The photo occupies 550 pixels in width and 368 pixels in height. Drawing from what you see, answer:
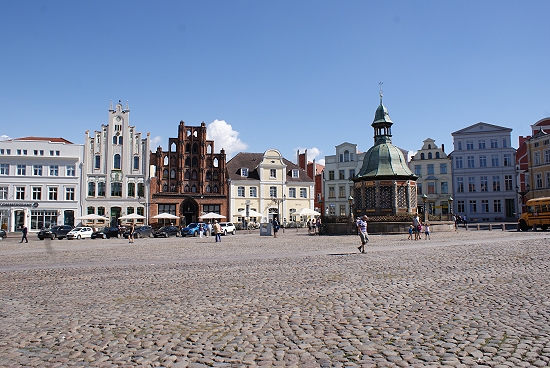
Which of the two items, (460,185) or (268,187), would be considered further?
(460,185)

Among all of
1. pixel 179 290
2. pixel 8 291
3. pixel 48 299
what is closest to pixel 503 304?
pixel 179 290

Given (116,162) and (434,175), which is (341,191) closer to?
(434,175)

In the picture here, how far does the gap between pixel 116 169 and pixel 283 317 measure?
57.9 meters

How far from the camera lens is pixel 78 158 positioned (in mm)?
60281

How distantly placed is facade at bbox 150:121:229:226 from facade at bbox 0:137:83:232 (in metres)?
10.1

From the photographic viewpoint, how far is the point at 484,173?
68812 mm

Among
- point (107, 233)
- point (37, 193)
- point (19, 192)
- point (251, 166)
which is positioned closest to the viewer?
point (107, 233)

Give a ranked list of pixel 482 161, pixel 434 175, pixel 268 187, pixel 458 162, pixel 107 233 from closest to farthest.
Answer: pixel 107 233
pixel 268 187
pixel 482 161
pixel 458 162
pixel 434 175

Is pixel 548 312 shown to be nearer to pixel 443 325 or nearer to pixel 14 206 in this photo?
pixel 443 325

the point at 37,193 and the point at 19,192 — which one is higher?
the point at 19,192

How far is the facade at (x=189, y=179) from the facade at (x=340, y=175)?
1769 centimetres

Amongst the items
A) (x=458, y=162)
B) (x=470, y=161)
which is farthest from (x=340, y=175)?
(x=470, y=161)

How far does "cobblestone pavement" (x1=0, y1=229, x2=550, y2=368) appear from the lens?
573 centimetres

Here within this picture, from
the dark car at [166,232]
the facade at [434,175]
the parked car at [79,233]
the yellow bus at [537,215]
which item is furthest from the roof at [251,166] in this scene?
the yellow bus at [537,215]
